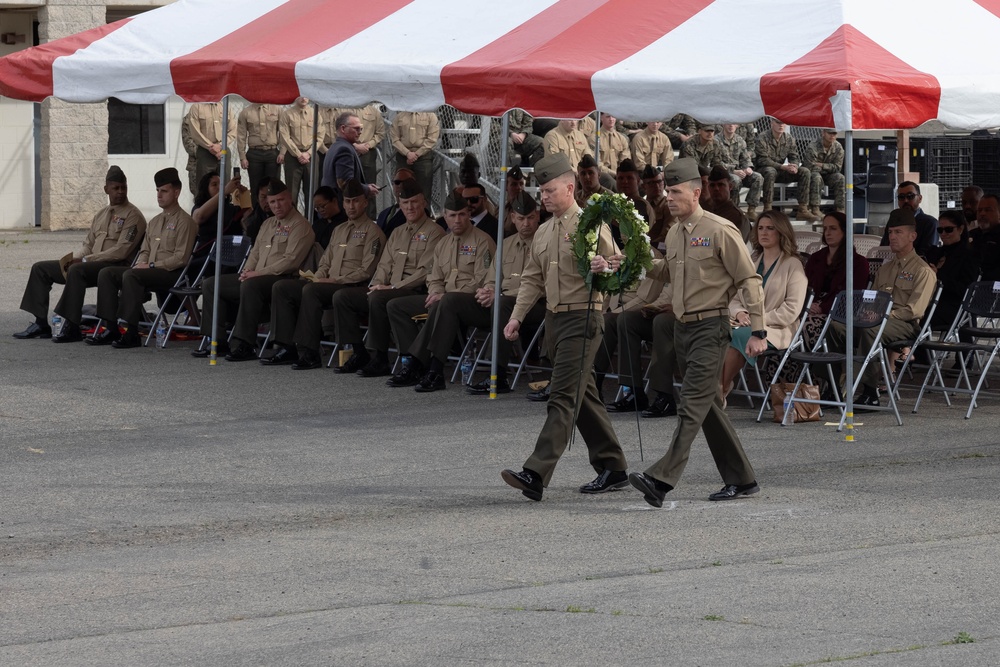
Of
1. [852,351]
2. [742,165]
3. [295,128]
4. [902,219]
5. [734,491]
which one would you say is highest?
[295,128]

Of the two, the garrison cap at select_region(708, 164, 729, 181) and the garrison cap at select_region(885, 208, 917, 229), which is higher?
the garrison cap at select_region(708, 164, 729, 181)

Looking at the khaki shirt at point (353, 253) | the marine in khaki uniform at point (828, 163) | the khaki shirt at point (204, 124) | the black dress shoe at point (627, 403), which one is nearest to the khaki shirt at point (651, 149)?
the marine in khaki uniform at point (828, 163)

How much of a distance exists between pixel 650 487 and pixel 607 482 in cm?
56

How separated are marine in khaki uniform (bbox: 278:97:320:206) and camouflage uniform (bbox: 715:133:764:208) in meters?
6.39

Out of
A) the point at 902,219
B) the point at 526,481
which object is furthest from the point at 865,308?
the point at 526,481

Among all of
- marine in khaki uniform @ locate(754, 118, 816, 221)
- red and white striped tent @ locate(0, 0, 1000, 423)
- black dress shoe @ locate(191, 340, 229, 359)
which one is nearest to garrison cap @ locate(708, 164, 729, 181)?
red and white striped tent @ locate(0, 0, 1000, 423)

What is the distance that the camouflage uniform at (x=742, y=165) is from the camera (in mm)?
24281

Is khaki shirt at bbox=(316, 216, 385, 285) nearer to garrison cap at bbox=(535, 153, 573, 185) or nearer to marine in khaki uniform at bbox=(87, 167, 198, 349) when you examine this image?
marine in khaki uniform at bbox=(87, 167, 198, 349)

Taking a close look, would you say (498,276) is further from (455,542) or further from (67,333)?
(67,333)

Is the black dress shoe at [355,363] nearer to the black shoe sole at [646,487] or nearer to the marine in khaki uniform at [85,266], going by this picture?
the marine in khaki uniform at [85,266]

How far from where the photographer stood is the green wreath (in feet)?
29.3

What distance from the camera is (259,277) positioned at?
14859 mm

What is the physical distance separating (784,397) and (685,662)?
5.91 m

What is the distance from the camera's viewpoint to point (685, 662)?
582 centimetres
